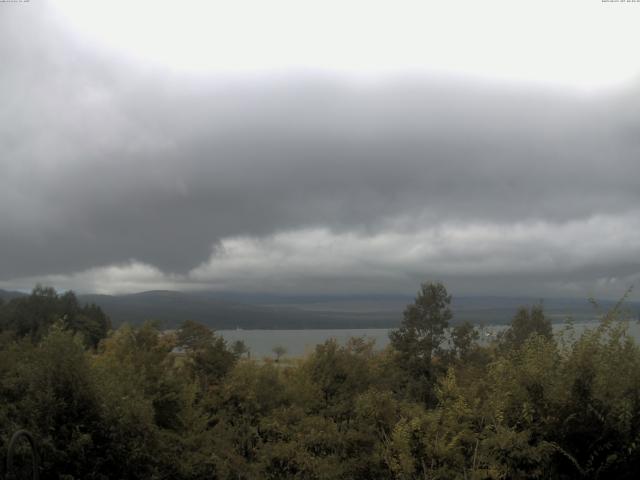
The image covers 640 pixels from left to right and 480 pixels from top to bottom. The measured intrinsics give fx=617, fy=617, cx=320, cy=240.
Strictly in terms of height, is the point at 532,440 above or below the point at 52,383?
below

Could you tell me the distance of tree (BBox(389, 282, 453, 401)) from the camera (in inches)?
1217

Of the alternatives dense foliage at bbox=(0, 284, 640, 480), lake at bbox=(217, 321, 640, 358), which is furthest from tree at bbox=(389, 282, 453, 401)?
dense foliage at bbox=(0, 284, 640, 480)

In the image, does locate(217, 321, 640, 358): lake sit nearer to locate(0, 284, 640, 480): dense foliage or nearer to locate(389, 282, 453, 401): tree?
locate(0, 284, 640, 480): dense foliage

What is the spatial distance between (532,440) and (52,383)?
760cm

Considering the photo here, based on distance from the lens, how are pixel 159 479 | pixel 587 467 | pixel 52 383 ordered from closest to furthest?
pixel 587 467 < pixel 52 383 < pixel 159 479

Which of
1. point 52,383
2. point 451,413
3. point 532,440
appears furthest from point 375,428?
point 52,383

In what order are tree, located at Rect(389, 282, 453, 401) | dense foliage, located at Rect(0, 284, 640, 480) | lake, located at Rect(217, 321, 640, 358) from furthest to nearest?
tree, located at Rect(389, 282, 453, 401) < lake, located at Rect(217, 321, 640, 358) < dense foliage, located at Rect(0, 284, 640, 480)

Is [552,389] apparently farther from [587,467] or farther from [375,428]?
[375,428]

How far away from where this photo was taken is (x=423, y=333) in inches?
1293

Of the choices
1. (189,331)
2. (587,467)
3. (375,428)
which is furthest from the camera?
(189,331)

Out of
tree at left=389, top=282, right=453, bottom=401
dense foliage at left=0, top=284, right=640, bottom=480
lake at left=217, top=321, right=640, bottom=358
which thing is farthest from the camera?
tree at left=389, top=282, right=453, bottom=401

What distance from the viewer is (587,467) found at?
827cm

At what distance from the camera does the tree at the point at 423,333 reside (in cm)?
3092

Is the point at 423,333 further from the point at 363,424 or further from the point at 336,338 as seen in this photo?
the point at 363,424
